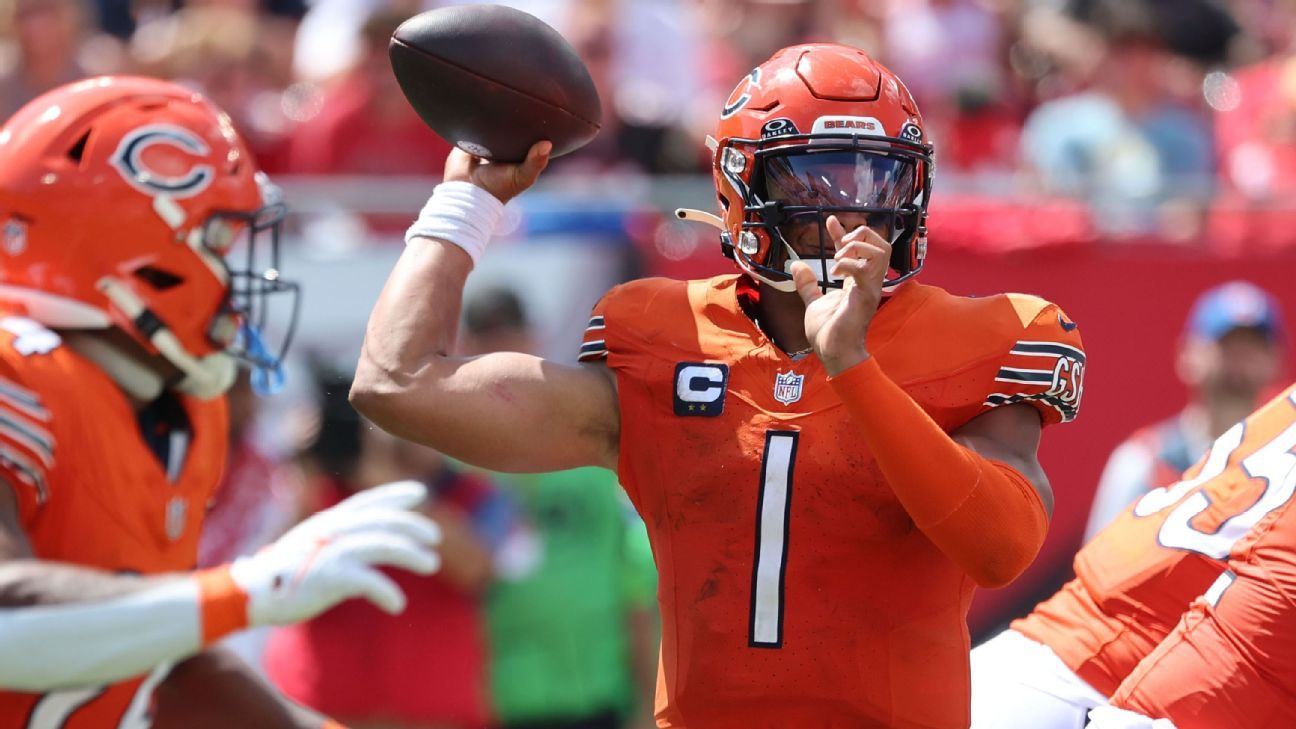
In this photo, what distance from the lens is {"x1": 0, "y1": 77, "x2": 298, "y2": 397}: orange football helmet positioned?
3.73 m

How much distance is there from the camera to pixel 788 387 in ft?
9.81

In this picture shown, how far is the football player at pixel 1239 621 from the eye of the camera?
3.13m

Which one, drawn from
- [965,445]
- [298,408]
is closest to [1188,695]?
[965,445]

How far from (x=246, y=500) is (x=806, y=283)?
3.73m

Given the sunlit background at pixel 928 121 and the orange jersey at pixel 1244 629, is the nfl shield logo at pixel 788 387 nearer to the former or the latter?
the orange jersey at pixel 1244 629

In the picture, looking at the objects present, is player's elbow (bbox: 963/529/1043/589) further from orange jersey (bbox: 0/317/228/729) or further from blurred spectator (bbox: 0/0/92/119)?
blurred spectator (bbox: 0/0/92/119)

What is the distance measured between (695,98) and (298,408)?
2.84 m

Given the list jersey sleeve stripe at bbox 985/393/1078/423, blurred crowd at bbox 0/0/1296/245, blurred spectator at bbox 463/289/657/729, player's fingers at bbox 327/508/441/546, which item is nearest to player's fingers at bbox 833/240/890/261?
jersey sleeve stripe at bbox 985/393/1078/423

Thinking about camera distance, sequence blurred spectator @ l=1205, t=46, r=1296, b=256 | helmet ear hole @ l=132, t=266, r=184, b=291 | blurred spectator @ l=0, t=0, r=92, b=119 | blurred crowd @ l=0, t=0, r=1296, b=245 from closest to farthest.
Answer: helmet ear hole @ l=132, t=266, r=184, b=291, blurred spectator @ l=1205, t=46, r=1296, b=256, blurred spectator @ l=0, t=0, r=92, b=119, blurred crowd @ l=0, t=0, r=1296, b=245

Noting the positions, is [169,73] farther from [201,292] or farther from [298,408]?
[201,292]

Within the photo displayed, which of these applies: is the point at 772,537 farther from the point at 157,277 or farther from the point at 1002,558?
the point at 157,277

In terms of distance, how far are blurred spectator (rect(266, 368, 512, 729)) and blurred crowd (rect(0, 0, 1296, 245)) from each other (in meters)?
1.48

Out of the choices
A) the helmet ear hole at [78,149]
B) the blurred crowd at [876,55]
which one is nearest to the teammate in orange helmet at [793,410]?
the helmet ear hole at [78,149]

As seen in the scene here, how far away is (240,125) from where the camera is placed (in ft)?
23.6
